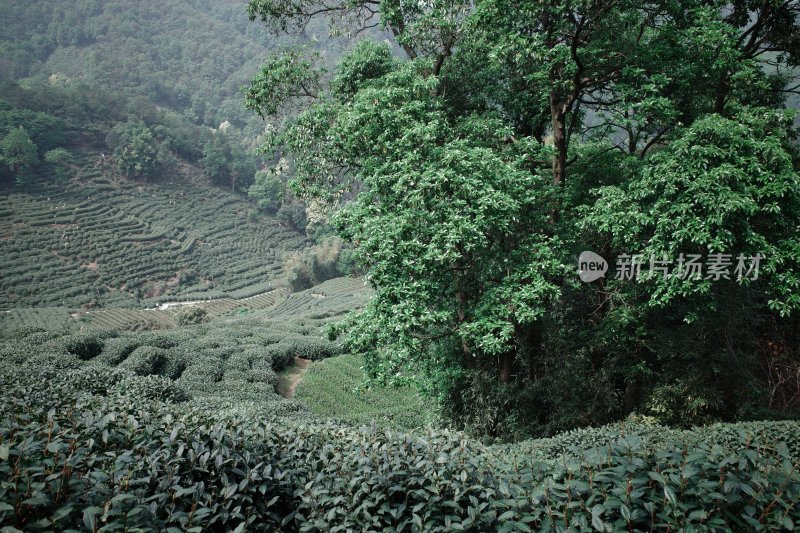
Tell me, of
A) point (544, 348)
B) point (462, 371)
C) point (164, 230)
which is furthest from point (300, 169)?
point (164, 230)

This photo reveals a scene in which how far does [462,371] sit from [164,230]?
71.1 metres

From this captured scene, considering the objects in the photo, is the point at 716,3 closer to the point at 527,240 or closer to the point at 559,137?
the point at 559,137

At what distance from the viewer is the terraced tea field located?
53.0 m

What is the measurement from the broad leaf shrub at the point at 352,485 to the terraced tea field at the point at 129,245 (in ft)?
178

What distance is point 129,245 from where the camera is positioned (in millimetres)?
64375

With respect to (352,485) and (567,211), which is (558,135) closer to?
(567,211)

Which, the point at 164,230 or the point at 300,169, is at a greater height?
the point at 300,169

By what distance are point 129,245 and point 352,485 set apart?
71034 mm

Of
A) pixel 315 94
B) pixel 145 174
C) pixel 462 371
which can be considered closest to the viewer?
pixel 462 371

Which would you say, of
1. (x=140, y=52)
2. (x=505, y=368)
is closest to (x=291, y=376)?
(x=505, y=368)

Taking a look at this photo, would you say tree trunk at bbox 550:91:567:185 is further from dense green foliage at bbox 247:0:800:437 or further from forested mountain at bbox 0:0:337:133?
forested mountain at bbox 0:0:337:133

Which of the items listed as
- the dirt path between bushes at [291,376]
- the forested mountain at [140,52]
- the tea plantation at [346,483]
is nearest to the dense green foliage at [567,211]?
the tea plantation at [346,483]

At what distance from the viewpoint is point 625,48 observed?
8414 mm

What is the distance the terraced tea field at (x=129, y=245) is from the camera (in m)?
53.0
